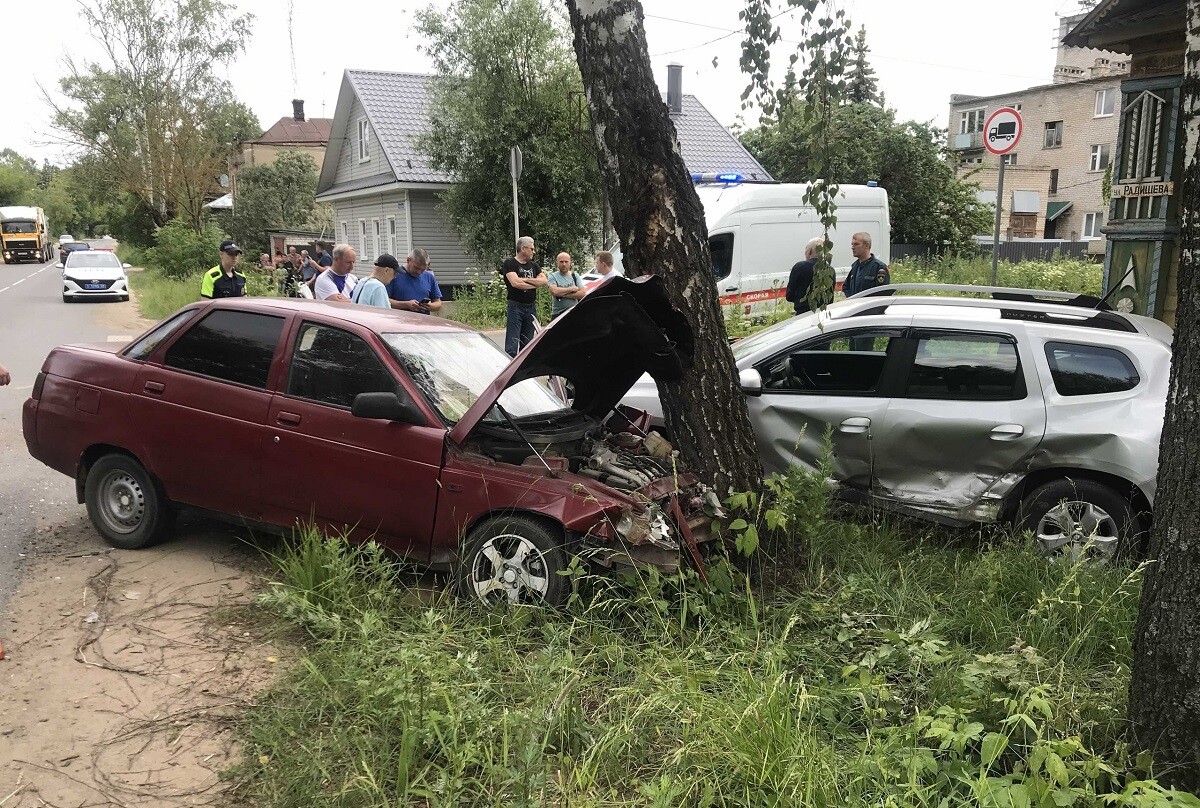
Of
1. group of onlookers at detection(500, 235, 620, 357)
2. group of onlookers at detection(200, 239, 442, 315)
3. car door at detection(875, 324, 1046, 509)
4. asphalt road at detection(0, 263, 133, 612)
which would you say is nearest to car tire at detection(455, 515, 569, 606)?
car door at detection(875, 324, 1046, 509)

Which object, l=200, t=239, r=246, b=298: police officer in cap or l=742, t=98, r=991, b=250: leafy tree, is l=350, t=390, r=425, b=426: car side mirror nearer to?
l=200, t=239, r=246, b=298: police officer in cap

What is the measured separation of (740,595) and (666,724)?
109 cm

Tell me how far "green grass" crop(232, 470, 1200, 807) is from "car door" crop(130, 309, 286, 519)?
0.84 metres

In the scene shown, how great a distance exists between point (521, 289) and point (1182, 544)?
928 centimetres

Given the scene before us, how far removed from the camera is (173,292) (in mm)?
25156

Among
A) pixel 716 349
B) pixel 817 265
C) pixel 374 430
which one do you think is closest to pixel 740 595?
pixel 716 349

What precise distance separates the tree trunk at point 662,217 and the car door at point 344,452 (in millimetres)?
1410

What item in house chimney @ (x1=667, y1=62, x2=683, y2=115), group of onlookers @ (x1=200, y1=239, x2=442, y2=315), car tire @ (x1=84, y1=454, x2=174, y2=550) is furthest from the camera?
house chimney @ (x1=667, y1=62, x2=683, y2=115)

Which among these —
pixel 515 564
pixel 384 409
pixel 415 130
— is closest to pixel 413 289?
pixel 384 409

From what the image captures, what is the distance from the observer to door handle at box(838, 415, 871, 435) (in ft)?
18.7

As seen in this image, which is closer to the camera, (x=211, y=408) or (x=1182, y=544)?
(x=1182, y=544)

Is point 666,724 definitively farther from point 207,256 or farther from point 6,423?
point 207,256

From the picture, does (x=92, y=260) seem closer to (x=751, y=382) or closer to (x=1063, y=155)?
(x=751, y=382)

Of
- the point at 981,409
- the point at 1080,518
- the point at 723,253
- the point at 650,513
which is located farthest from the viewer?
the point at 723,253
